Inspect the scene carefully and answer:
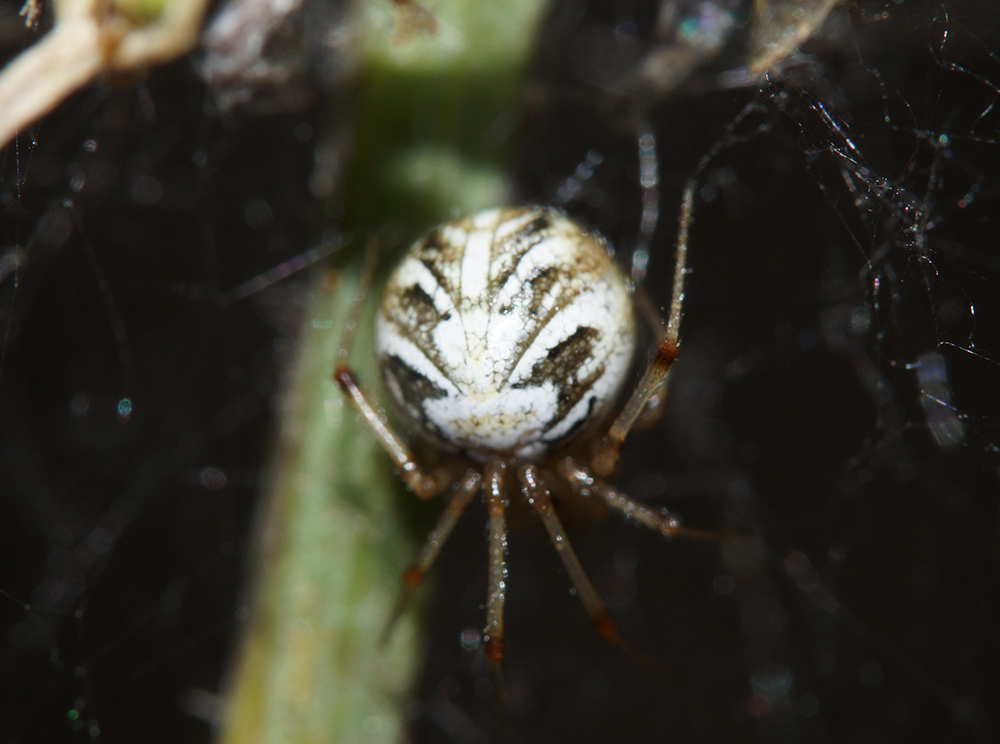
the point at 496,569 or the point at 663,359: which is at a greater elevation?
the point at 663,359

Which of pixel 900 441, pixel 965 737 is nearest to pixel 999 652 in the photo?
pixel 965 737

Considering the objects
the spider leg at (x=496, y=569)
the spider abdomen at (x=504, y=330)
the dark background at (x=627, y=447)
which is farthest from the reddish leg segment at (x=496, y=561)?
the dark background at (x=627, y=447)

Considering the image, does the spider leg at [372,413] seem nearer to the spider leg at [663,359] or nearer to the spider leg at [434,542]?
the spider leg at [434,542]

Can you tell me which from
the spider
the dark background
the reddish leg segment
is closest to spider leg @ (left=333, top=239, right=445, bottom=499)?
the spider

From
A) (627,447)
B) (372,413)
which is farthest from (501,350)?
(627,447)

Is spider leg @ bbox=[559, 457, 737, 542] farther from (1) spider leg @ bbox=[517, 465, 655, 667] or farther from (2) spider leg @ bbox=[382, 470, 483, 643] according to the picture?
(2) spider leg @ bbox=[382, 470, 483, 643]

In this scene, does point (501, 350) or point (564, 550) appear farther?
point (564, 550)

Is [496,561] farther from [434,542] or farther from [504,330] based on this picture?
[504,330]
